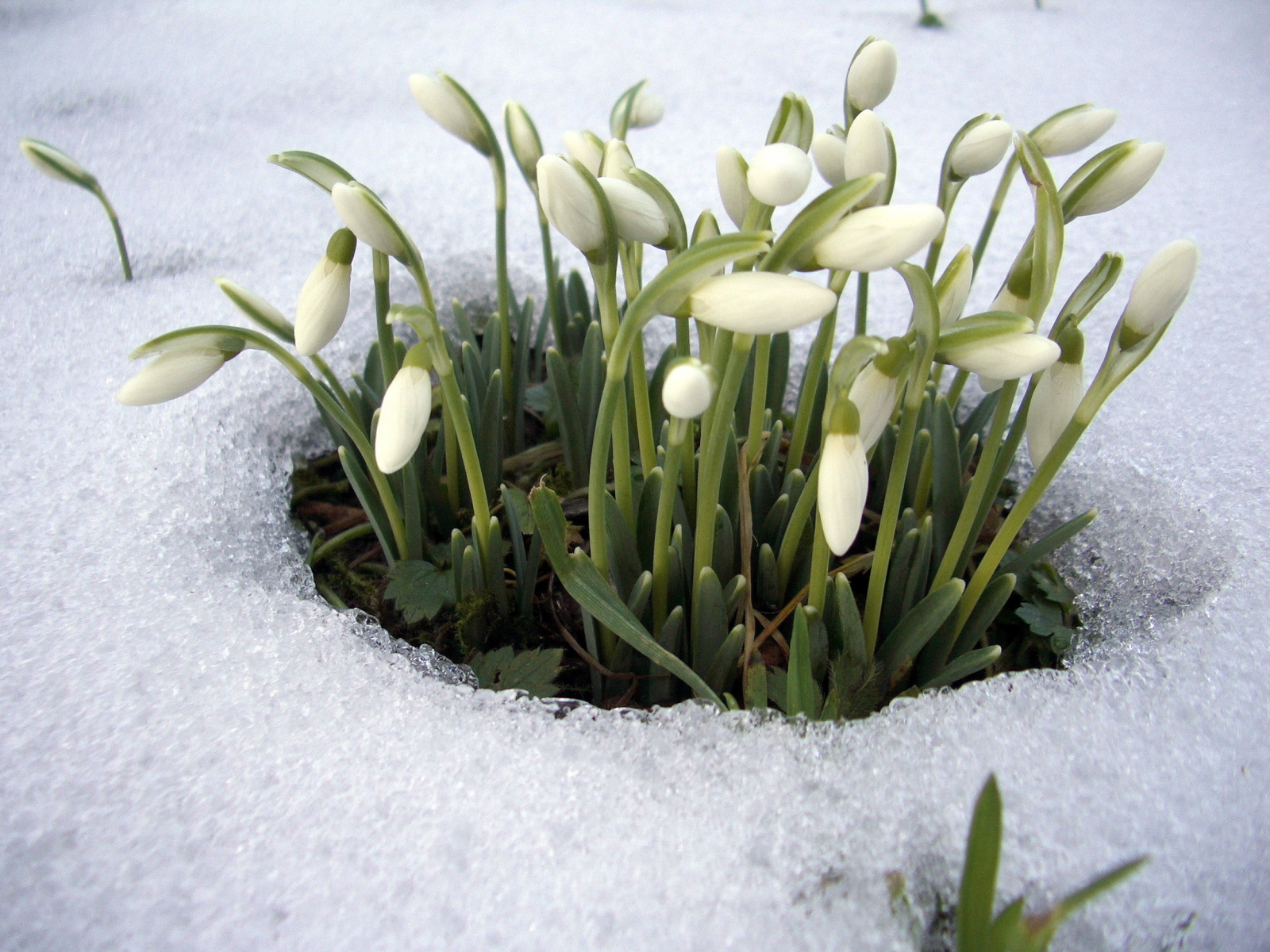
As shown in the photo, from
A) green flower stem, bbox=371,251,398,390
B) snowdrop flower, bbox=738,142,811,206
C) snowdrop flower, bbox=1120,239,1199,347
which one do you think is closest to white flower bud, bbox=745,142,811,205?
snowdrop flower, bbox=738,142,811,206

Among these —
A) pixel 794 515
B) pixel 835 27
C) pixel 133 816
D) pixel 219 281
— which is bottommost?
pixel 133 816

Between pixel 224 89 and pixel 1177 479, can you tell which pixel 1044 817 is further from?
pixel 224 89

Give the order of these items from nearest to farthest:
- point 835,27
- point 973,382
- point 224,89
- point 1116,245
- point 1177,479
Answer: point 1177,479
point 973,382
point 1116,245
point 224,89
point 835,27

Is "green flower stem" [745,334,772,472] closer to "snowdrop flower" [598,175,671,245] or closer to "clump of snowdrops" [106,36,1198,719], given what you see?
"clump of snowdrops" [106,36,1198,719]

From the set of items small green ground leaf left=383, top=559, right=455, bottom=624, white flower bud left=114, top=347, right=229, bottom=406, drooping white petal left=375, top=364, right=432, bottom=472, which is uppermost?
drooping white petal left=375, top=364, right=432, bottom=472

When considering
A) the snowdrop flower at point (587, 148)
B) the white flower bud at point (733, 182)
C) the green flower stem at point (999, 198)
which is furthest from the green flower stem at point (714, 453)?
the green flower stem at point (999, 198)

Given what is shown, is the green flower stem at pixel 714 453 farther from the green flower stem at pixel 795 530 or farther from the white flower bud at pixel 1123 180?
the white flower bud at pixel 1123 180

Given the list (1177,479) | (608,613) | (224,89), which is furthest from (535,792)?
(224,89)
